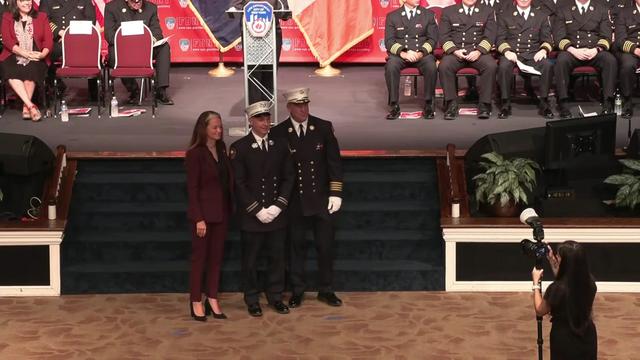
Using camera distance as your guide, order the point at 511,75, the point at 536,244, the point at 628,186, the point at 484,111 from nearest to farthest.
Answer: the point at 536,244 < the point at 628,186 < the point at 484,111 < the point at 511,75

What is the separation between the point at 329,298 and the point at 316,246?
0.43 metres

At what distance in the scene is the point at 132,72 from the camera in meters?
14.3

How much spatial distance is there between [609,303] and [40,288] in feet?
14.7

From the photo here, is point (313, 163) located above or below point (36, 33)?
below

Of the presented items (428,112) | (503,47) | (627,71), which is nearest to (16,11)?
(428,112)

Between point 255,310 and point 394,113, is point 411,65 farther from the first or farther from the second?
point 255,310

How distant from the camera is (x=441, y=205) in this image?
11.1 metres

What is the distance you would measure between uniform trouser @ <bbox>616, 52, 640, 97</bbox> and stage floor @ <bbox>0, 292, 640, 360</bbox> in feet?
12.8

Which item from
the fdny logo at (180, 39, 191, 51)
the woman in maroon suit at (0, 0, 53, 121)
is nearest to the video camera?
the woman in maroon suit at (0, 0, 53, 121)

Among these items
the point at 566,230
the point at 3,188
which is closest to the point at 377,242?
the point at 566,230

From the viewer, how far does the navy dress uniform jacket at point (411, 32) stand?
46.8 ft

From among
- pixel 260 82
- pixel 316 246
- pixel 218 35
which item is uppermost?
pixel 218 35

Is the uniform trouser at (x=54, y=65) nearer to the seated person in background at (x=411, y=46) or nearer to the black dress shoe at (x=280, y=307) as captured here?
the seated person in background at (x=411, y=46)

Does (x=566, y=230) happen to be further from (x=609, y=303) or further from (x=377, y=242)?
(x=377, y=242)
